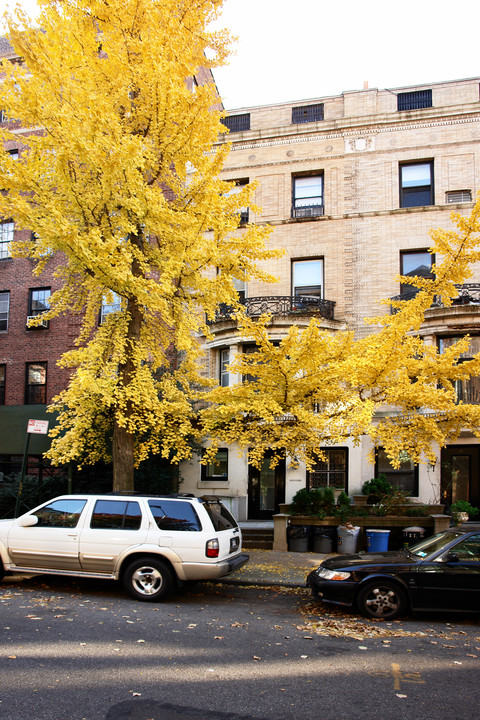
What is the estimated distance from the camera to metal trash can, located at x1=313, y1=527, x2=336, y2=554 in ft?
46.3

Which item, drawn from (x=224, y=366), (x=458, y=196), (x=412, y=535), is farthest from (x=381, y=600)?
(x=458, y=196)

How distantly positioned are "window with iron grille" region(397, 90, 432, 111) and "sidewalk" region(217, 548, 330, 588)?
16.8 m

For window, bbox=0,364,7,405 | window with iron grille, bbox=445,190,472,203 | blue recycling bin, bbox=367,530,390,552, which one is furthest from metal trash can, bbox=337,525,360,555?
window, bbox=0,364,7,405

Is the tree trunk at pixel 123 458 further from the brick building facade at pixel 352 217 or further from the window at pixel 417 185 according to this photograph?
the window at pixel 417 185

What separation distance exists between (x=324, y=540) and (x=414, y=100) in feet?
54.7

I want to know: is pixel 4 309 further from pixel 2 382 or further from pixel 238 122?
pixel 238 122

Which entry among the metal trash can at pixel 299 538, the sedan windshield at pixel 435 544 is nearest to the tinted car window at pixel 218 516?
the sedan windshield at pixel 435 544

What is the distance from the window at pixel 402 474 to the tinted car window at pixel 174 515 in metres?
10.7

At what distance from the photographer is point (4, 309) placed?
73.9ft

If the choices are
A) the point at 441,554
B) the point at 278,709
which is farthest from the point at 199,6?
the point at 278,709

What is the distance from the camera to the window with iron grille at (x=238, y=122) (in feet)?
72.7

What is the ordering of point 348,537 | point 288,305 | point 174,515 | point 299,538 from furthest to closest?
point 288,305
point 299,538
point 348,537
point 174,515

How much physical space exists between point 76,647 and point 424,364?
7.22 meters

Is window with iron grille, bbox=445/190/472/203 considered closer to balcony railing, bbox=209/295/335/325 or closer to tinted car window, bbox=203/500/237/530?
balcony railing, bbox=209/295/335/325
